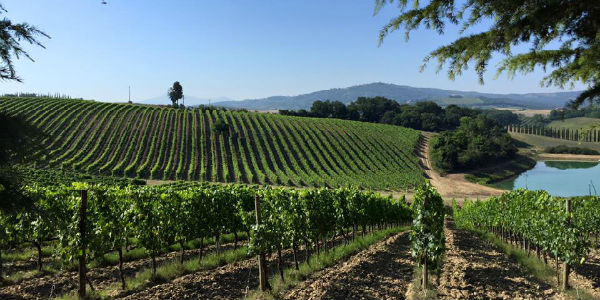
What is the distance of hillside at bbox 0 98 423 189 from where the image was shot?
59.2 m

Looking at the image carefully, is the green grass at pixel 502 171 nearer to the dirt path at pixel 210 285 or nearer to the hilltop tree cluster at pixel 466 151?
the hilltop tree cluster at pixel 466 151

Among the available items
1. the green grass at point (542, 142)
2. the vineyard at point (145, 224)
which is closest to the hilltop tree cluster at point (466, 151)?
the green grass at point (542, 142)

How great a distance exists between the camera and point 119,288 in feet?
35.9

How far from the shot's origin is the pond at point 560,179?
70.4 m

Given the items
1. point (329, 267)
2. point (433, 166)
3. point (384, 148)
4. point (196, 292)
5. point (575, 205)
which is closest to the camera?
point (196, 292)

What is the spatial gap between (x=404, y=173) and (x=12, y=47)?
Answer: 2686 inches

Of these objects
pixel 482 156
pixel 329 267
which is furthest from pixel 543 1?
pixel 482 156

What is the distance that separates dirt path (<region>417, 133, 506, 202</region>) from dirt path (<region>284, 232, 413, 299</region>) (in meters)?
46.0

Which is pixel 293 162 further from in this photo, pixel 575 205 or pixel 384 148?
pixel 575 205

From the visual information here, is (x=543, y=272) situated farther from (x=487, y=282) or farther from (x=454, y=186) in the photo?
(x=454, y=186)

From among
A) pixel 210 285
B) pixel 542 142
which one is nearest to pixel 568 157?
pixel 542 142

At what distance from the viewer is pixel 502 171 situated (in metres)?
82.4

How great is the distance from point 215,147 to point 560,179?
75.9 metres

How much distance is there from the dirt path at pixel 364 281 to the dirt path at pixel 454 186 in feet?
151
